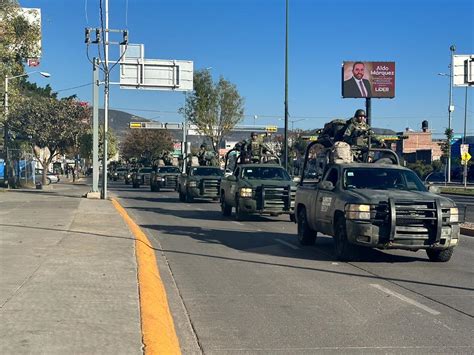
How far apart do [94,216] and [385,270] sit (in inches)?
410

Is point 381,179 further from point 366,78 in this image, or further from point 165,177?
point 366,78

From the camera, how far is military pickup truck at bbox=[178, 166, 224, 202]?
1142 inches

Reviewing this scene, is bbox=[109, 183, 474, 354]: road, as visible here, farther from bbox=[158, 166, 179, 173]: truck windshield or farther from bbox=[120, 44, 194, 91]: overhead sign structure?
bbox=[158, 166, 179, 173]: truck windshield

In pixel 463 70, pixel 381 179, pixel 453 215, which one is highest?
pixel 463 70

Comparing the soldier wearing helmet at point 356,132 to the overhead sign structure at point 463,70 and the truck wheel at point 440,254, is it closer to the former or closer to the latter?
the truck wheel at point 440,254

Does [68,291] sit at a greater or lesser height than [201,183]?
lesser

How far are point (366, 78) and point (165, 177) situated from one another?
35667 millimetres

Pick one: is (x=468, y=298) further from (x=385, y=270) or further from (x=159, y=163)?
(x=159, y=163)

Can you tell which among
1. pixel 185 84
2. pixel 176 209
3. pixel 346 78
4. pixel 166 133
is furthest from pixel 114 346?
pixel 166 133

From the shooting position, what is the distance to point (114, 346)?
5.64 m

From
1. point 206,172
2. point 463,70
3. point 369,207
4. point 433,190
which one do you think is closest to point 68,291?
point 369,207

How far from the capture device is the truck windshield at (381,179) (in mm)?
11992

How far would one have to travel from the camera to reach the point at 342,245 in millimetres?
11359

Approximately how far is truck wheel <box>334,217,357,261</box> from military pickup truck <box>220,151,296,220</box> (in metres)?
7.17
